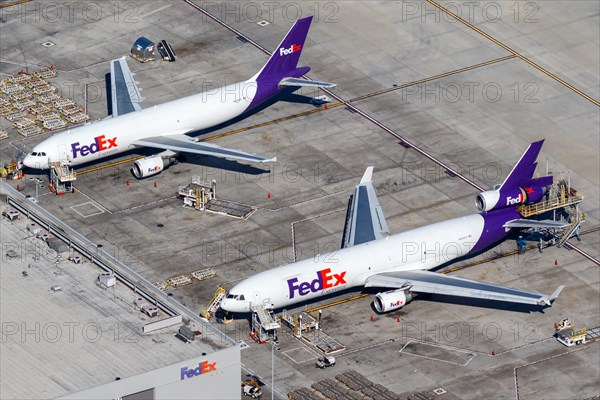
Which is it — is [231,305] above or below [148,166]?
above

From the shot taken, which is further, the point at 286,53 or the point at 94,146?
the point at 286,53

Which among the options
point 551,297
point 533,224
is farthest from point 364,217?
point 551,297

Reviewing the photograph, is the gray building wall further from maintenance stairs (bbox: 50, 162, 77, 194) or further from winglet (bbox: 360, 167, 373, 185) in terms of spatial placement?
maintenance stairs (bbox: 50, 162, 77, 194)

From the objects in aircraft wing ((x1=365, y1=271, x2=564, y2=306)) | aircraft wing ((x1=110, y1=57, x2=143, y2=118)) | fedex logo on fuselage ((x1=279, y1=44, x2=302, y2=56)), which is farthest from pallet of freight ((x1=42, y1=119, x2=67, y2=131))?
aircraft wing ((x1=365, y1=271, x2=564, y2=306))

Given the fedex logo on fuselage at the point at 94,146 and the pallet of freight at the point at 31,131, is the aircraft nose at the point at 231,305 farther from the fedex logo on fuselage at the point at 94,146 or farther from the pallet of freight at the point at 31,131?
the pallet of freight at the point at 31,131

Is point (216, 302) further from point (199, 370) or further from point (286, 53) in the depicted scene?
point (286, 53)

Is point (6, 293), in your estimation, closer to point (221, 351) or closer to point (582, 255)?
point (221, 351)

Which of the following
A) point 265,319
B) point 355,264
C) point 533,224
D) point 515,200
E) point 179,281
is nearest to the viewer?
point 265,319

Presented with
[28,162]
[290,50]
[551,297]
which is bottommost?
[28,162]
